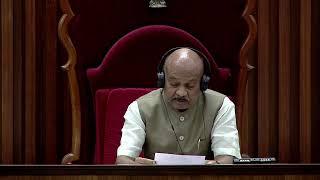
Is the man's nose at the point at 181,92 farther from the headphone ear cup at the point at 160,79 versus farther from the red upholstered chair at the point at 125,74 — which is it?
the red upholstered chair at the point at 125,74

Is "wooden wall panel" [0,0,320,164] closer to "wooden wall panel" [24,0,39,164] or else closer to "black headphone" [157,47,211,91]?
"wooden wall panel" [24,0,39,164]

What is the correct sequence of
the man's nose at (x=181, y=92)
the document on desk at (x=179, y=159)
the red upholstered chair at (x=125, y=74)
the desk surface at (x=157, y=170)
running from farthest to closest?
the red upholstered chair at (x=125, y=74) → the man's nose at (x=181, y=92) → the document on desk at (x=179, y=159) → the desk surface at (x=157, y=170)

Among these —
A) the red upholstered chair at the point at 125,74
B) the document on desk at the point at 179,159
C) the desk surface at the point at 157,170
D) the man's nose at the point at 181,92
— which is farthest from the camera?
the red upholstered chair at the point at 125,74

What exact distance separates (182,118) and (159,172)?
19.3 inches

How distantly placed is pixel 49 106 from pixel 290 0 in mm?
571

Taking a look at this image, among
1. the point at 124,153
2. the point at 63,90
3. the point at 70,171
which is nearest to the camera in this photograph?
the point at 70,171

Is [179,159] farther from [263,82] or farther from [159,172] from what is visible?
[263,82]

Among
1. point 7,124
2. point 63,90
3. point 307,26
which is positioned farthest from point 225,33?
point 7,124

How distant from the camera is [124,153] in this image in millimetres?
1251

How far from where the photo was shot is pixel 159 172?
0.82m

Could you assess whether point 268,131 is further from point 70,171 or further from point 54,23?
point 70,171

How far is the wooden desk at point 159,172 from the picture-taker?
2.67 ft

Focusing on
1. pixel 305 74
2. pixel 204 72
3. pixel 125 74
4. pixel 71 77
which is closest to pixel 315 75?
pixel 305 74

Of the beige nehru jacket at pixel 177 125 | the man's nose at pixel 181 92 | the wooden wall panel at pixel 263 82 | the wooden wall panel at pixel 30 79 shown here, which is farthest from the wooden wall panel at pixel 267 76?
the wooden wall panel at pixel 30 79
